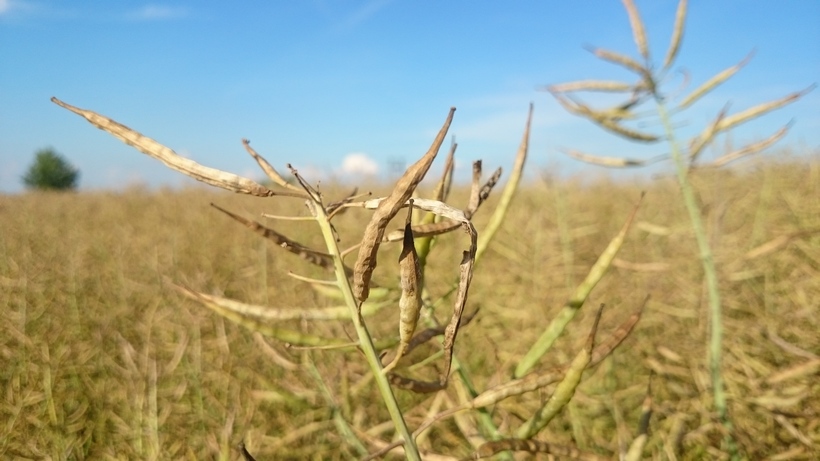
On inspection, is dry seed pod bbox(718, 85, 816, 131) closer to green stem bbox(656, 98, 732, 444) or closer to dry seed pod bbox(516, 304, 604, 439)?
green stem bbox(656, 98, 732, 444)

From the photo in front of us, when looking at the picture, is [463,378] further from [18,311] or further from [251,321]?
[18,311]

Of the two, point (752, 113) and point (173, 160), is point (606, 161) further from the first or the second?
point (173, 160)

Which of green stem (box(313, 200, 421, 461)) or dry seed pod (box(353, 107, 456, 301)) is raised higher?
dry seed pod (box(353, 107, 456, 301))

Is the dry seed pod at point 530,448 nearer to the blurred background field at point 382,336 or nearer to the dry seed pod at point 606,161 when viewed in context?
the blurred background field at point 382,336

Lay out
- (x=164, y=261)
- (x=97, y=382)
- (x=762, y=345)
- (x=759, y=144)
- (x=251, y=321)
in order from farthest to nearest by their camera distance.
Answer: (x=164, y=261)
(x=762, y=345)
(x=97, y=382)
(x=759, y=144)
(x=251, y=321)

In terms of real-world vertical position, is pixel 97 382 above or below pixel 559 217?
below

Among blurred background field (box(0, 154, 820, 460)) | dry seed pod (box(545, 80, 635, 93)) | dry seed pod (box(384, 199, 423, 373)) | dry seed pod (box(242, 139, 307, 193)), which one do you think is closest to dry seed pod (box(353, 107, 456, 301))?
dry seed pod (box(384, 199, 423, 373))

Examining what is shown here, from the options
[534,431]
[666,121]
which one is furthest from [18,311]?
[666,121]

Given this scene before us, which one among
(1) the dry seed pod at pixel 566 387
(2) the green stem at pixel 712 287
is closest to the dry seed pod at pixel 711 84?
(2) the green stem at pixel 712 287

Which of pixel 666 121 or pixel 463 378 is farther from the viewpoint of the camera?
pixel 666 121
